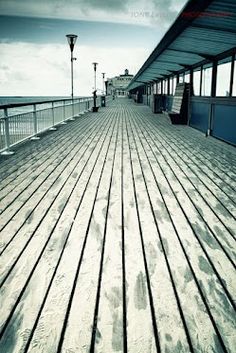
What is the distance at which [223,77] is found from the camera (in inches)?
324

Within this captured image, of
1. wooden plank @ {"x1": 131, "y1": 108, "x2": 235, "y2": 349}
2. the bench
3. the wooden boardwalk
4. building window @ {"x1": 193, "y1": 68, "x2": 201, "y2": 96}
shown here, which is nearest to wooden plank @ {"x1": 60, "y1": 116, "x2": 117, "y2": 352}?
the wooden boardwalk

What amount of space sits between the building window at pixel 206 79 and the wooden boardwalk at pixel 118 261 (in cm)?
550

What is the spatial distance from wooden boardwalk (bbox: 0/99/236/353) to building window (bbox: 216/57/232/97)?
3.84 meters

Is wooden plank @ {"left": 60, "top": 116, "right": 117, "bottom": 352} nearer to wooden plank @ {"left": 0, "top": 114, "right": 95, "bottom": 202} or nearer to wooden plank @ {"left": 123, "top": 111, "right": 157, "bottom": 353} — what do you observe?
wooden plank @ {"left": 123, "top": 111, "right": 157, "bottom": 353}

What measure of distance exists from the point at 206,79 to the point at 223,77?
6.01ft

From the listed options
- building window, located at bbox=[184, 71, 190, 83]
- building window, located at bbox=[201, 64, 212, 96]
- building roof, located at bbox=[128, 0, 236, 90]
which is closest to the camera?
building roof, located at bbox=[128, 0, 236, 90]

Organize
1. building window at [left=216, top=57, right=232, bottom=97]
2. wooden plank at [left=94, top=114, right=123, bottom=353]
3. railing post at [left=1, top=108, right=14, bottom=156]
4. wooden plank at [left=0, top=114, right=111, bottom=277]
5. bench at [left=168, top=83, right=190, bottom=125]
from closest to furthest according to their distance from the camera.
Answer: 1. wooden plank at [left=94, top=114, right=123, bottom=353]
2. wooden plank at [left=0, top=114, right=111, bottom=277]
3. railing post at [left=1, top=108, right=14, bottom=156]
4. building window at [left=216, top=57, right=232, bottom=97]
5. bench at [left=168, top=83, right=190, bottom=125]

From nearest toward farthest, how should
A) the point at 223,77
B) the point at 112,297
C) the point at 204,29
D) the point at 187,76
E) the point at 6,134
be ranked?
the point at 112,297
the point at 204,29
the point at 6,134
the point at 223,77
the point at 187,76

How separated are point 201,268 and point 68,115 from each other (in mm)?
13361

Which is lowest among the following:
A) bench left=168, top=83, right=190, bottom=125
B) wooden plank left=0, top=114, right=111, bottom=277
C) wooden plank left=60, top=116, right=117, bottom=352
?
wooden plank left=60, top=116, right=117, bottom=352

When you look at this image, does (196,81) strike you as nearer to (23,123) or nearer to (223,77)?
(223,77)

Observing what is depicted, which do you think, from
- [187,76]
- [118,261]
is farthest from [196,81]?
[118,261]

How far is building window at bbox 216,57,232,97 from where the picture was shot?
25.7ft

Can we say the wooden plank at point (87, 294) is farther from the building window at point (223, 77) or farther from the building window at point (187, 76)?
the building window at point (187, 76)
